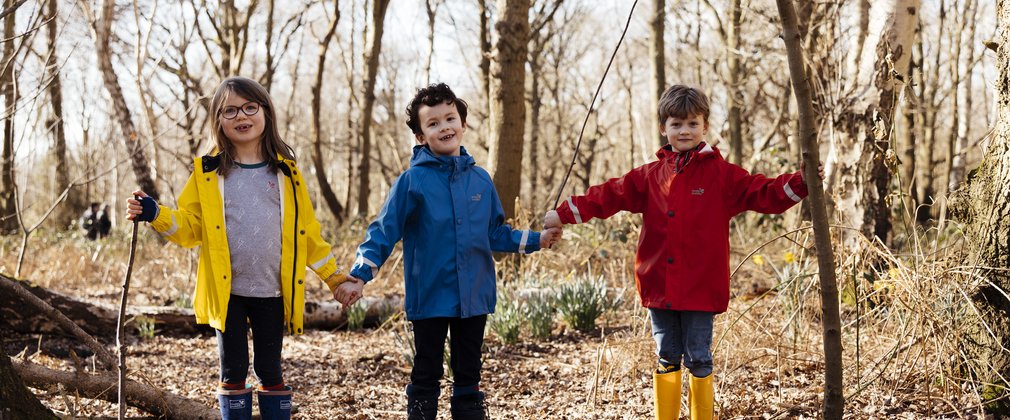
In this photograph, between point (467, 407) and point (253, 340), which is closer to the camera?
point (253, 340)

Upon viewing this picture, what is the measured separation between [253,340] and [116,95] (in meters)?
7.12

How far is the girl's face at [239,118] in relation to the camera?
2.76 m

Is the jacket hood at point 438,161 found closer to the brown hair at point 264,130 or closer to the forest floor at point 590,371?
the brown hair at point 264,130

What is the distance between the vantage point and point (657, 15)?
9500 mm

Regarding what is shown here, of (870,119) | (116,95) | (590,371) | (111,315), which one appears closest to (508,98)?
(870,119)

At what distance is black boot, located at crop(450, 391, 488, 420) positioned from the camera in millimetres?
2836

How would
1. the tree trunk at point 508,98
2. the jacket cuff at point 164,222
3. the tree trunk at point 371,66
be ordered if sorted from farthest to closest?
the tree trunk at point 371,66
the tree trunk at point 508,98
the jacket cuff at point 164,222

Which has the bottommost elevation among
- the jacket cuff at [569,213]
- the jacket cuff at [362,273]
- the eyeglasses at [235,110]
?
the jacket cuff at [362,273]

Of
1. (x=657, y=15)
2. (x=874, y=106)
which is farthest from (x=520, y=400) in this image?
(x=657, y=15)

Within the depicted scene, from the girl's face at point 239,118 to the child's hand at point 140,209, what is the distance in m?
0.40

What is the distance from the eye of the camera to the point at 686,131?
2793mm

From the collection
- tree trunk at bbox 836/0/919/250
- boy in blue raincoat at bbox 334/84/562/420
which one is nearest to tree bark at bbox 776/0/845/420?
boy in blue raincoat at bbox 334/84/562/420

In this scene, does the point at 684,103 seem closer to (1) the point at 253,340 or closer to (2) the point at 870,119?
(1) the point at 253,340

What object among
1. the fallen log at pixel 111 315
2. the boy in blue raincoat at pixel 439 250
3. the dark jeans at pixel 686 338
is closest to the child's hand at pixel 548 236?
the boy in blue raincoat at pixel 439 250
